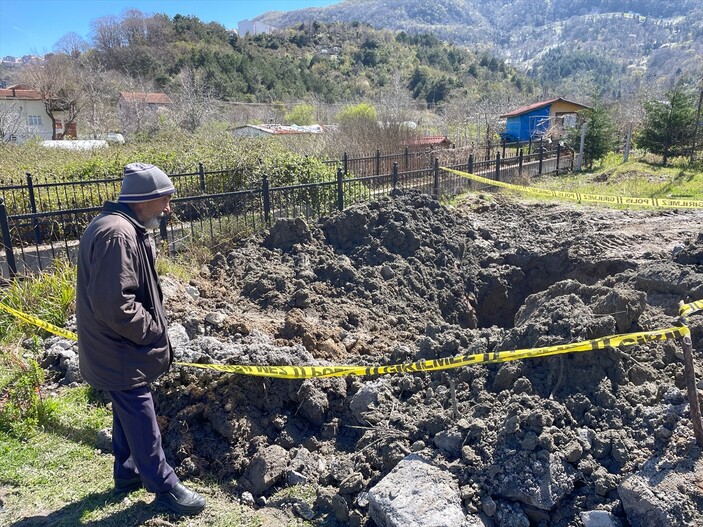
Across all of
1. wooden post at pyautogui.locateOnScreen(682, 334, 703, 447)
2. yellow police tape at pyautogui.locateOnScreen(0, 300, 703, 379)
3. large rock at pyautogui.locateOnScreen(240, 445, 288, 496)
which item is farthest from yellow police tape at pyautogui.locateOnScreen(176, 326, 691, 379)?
large rock at pyautogui.locateOnScreen(240, 445, 288, 496)

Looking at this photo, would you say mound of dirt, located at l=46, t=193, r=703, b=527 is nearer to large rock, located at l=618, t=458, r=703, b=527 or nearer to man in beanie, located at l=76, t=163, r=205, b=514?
large rock, located at l=618, t=458, r=703, b=527

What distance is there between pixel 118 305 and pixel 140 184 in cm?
73

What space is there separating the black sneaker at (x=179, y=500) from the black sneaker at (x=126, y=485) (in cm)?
29

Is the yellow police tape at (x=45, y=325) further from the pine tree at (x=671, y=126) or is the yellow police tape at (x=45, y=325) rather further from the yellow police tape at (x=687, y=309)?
the pine tree at (x=671, y=126)

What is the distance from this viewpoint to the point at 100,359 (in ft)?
9.89

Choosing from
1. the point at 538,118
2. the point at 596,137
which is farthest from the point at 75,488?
the point at 538,118

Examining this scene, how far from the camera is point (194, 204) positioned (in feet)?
34.4

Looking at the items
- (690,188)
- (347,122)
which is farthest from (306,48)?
(690,188)

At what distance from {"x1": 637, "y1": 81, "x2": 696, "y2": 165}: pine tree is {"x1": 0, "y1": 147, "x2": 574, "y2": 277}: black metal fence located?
31.8 feet

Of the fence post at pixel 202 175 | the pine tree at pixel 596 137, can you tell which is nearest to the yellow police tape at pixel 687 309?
the fence post at pixel 202 175

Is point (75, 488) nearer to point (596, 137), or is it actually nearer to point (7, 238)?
point (7, 238)

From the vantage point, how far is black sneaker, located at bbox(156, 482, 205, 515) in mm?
3227

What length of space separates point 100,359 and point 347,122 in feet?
60.8

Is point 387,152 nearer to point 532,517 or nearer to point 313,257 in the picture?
A: point 313,257
